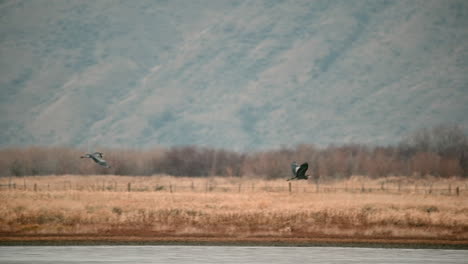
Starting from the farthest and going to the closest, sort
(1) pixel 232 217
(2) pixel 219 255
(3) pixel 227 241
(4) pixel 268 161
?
(4) pixel 268 161
(1) pixel 232 217
(3) pixel 227 241
(2) pixel 219 255

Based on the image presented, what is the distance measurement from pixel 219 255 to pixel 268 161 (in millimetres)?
96725

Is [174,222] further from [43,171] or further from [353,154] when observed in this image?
[353,154]

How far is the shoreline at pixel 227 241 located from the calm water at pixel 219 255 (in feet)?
4.68

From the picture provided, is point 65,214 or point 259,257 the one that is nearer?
point 259,257

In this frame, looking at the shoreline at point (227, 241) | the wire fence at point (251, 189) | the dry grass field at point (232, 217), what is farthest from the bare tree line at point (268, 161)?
the shoreline at point (227, 241)

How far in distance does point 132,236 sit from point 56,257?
363 inches

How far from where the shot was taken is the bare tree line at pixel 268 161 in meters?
120

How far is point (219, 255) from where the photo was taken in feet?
120

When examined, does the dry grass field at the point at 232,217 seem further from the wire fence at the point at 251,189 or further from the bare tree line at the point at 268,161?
the bare tree line at the point at 268,161

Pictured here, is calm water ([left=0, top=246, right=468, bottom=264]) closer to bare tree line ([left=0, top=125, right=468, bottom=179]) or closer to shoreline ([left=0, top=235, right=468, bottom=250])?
shoreline ([left=0, top=235, right=468, bottom=250])

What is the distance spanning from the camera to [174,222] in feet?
166

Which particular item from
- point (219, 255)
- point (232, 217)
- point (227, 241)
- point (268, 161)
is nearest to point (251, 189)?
point (232, 217)

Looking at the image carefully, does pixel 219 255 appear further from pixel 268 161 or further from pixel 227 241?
pixel 268 161

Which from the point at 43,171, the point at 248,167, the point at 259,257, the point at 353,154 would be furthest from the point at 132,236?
the point at 353,154
